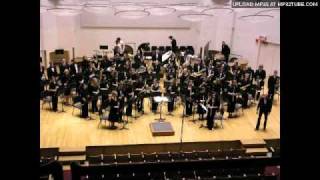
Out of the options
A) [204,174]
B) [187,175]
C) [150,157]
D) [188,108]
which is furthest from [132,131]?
[204,174]

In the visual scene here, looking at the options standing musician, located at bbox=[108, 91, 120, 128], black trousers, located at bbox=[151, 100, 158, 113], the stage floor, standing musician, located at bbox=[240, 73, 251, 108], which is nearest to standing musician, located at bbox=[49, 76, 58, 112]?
the stage floor

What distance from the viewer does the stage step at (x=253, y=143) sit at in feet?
40.0

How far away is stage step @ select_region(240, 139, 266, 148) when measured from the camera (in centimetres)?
1221

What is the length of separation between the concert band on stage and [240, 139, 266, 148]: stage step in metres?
1.11

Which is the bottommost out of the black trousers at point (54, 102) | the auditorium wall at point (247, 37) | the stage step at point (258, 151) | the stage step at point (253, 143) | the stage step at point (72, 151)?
the stage step at point (258, 151)

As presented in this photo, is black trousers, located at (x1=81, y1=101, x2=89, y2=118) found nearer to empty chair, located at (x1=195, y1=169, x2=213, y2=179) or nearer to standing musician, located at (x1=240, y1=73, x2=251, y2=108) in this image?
empty chair, located at (x1=195, y1=169, x2=213, y2=179)

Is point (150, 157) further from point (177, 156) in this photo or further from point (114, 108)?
point (114, 108)

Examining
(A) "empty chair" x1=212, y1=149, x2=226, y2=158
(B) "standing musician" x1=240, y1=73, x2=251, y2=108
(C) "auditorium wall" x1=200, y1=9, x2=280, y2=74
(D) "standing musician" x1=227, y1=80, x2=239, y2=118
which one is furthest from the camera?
(C) "auditorium wall" x1=200, y1=9, x2=280, y2=74

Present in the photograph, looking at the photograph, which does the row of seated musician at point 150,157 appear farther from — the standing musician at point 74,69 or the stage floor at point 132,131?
the standing musician at point 74,69

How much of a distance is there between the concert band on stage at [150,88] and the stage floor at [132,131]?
1.47 feet

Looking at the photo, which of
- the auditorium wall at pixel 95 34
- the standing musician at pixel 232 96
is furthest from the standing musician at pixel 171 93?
the auditorium wall at pixel 95 34

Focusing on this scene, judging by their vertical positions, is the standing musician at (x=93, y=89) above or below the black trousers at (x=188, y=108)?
above
